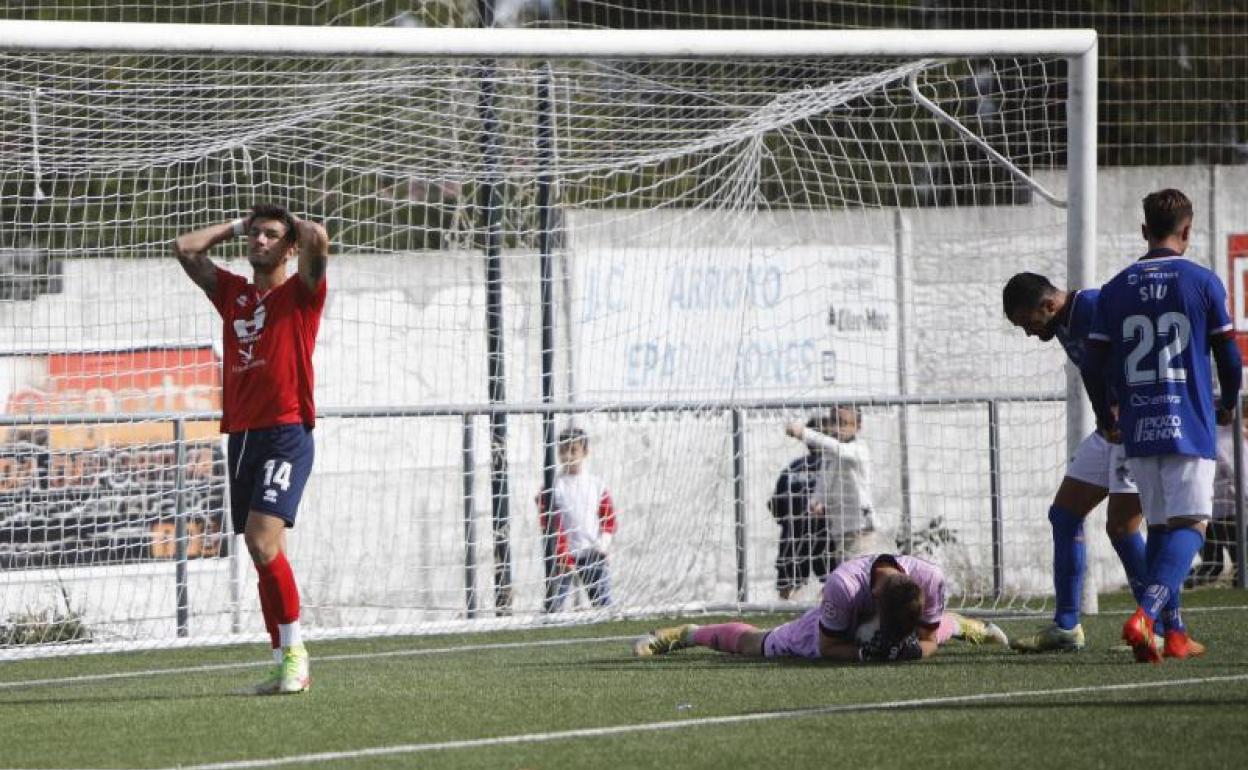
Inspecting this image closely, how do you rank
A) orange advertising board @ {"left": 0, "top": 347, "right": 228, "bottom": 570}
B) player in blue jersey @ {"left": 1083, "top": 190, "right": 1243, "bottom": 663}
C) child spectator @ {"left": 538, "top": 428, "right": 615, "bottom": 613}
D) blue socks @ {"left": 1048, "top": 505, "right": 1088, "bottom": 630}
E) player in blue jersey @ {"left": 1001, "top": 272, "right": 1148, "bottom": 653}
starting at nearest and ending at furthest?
player in blue jersey @ {"left": 1083, "top": 190, "right": 1243, "bottom": 663} < player in blue jersey @ {"left": 1001, "top": 272, "right": 1148, "bottom": 653} < blue socks @ {"left": 1048, "top": 505, "right": 1088, "bottom": 630} < orange advertising board @ {"left": 0, "top": 347, "right": 228, "bottom": 570} < child spectator @ {"left": 538, "top": 428, "right": 615, "bottom": 613}

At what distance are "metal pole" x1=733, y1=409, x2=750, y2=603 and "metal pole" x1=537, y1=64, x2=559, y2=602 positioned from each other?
1.33 m

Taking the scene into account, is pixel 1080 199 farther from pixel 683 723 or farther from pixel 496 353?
pixel 683 723

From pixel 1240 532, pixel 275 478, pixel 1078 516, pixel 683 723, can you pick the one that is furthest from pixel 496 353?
pixel 683 723

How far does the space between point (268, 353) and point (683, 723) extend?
Answer: 2625mm

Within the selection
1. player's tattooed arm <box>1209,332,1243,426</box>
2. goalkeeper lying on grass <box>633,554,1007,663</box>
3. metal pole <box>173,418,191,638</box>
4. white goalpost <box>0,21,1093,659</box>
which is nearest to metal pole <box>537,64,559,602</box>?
white goalpost <box>0,21,1093,659</box>

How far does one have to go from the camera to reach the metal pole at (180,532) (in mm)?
12109

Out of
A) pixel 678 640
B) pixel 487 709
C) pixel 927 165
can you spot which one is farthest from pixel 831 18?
pixel 487 709

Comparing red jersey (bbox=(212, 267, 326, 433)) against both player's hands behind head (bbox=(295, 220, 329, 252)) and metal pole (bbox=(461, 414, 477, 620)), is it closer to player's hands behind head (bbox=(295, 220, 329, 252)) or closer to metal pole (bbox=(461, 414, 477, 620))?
player's hands behind head (bbox=(295, 220, 329, 252))

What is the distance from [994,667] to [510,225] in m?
6.82

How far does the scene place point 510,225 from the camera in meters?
14.3

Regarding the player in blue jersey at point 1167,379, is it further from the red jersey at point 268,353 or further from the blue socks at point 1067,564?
the red jersey at point 268,353

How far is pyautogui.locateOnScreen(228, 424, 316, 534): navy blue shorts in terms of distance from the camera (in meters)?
8.16

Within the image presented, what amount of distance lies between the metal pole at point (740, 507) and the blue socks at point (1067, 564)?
13.6 feet

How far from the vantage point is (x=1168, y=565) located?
26.5ft
